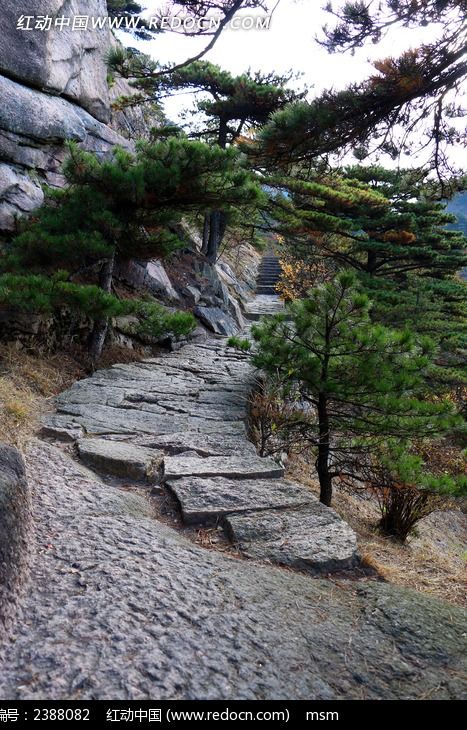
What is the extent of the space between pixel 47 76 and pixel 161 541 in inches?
275

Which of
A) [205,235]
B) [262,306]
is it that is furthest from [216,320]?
[262,306]

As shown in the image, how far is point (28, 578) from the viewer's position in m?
1.58

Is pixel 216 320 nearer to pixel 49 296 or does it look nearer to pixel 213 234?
pixel 213 234

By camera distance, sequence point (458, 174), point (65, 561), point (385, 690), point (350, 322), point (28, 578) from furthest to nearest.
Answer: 1. point (350, 322)
2. point (458, 174)
3. point (65, 561)
4. point (28, 578)
5. point (385, 690)

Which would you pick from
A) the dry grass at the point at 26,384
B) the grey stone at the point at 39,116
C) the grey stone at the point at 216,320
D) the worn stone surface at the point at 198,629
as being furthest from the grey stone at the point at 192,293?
the worn stone surface at the point at 198,629

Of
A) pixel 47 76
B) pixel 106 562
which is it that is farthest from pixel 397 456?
pixel 47 76

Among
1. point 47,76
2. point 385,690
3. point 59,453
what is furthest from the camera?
point 47,76

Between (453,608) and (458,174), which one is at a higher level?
(458,174)

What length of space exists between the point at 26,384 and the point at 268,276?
1672 cm

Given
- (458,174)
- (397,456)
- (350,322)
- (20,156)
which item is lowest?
(397,456)

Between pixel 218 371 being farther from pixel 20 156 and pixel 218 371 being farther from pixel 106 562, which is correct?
pixel 106 562

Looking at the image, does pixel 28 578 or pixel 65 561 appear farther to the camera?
pixel 65 561

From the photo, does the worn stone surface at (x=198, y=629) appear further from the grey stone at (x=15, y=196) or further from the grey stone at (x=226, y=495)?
the grey stone at (x=15, y=196)
